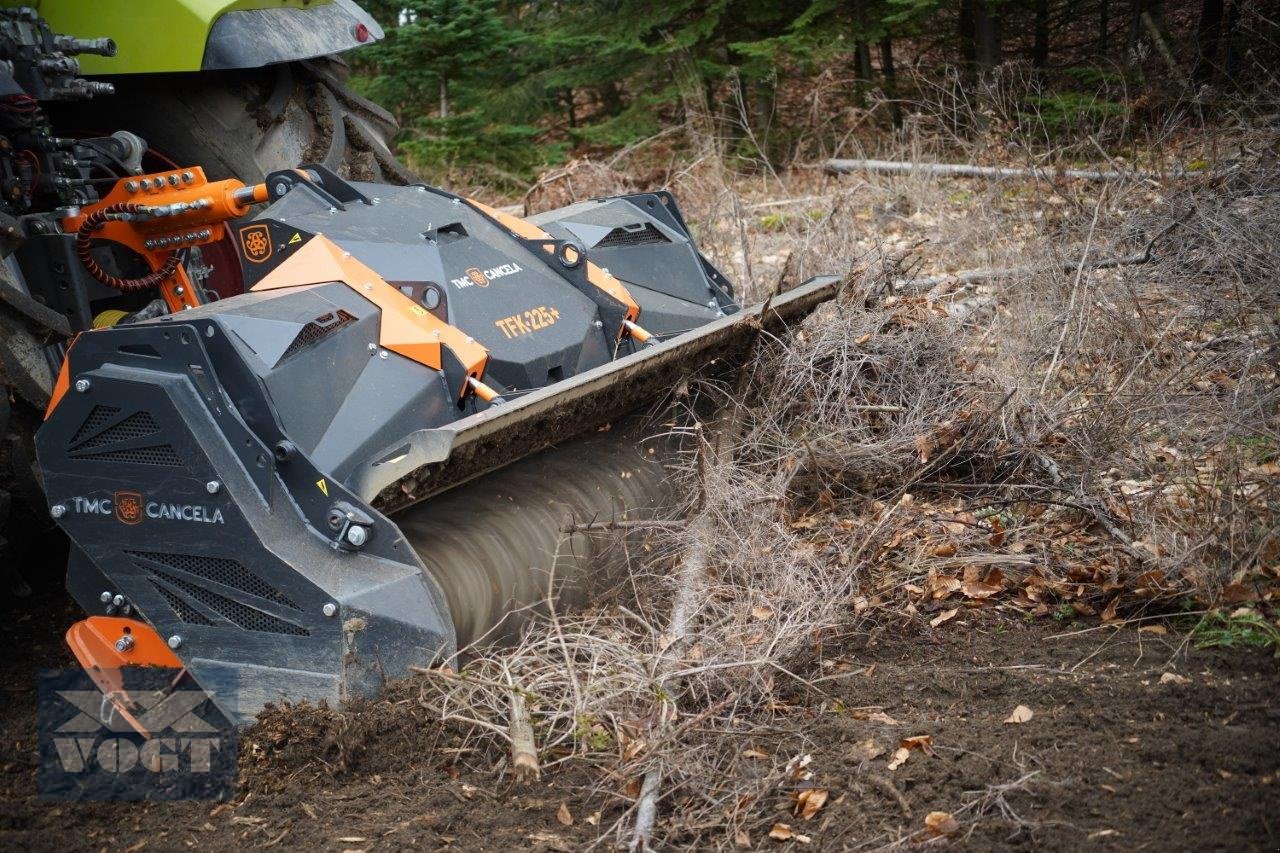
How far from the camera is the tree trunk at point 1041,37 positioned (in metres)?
10.2

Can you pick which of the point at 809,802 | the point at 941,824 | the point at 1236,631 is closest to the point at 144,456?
the point at 809,802

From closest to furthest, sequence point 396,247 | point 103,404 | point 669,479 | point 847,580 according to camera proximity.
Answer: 1. point 103,404
2. point 847,580
3. point 396,247
4. point 669,479

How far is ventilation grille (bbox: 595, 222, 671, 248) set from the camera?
15.7ft

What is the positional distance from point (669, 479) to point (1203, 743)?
2104 mm

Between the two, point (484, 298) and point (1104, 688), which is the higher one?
point (484, 298)

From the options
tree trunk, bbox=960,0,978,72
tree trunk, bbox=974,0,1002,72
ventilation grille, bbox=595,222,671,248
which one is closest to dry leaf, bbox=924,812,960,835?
ventilation grille, bbox=595,222,671,248

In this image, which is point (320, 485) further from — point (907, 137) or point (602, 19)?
point (602, 19)

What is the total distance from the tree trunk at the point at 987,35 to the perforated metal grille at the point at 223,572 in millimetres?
8614

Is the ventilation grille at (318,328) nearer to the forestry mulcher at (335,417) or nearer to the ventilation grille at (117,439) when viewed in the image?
the forestry mulcher at (335,417)

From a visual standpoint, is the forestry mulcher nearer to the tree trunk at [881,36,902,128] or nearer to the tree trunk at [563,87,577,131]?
the tree trunk at [881,36,902,128]

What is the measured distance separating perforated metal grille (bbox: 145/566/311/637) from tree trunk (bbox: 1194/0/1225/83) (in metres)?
7.06

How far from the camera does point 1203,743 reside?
271 cm

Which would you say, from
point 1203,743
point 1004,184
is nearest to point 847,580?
point 1203,743

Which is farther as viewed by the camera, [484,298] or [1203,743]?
[484,298]
